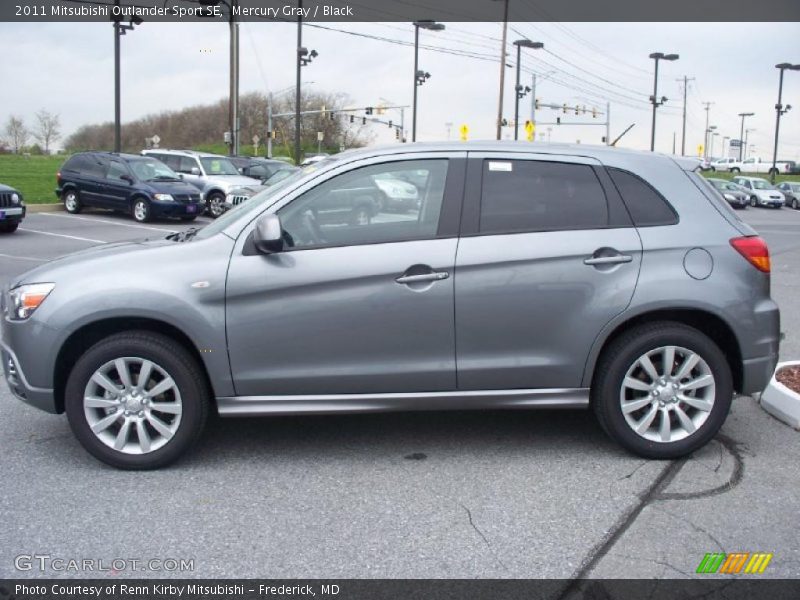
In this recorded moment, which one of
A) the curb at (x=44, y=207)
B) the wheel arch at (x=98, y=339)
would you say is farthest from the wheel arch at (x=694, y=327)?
the curb at (x=44, y=207)

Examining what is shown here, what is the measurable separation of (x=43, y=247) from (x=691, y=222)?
14138 mm

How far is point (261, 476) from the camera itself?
15.0ft

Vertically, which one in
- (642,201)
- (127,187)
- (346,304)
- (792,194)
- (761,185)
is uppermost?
(761,185)

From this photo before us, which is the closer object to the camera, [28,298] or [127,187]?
[28,298]

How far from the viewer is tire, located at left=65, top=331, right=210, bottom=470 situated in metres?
4.51

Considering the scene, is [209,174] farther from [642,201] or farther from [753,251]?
[753,251]

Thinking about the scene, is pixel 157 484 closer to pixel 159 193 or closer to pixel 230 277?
pixel 230 277

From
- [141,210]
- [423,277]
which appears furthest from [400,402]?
[141,210]

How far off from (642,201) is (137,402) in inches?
120

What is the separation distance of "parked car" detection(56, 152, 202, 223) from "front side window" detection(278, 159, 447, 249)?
58.3 ft

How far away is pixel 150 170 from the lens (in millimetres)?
22781

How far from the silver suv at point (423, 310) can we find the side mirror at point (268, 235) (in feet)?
0.04

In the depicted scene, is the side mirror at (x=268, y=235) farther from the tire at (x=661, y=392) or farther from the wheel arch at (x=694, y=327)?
the tire at (x=661, y=392)

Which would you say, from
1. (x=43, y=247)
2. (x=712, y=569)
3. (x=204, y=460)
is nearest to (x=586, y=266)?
(x=712, y=569)
